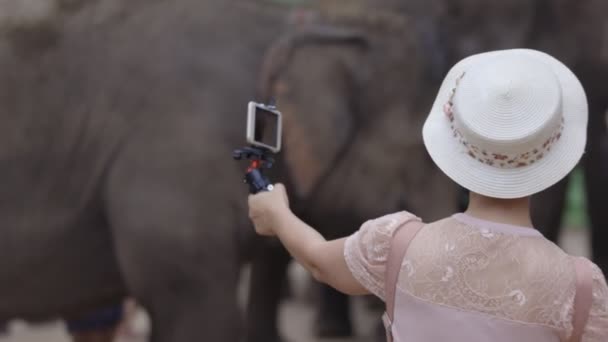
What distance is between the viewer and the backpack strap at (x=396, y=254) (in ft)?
6.06

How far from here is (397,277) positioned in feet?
6.08

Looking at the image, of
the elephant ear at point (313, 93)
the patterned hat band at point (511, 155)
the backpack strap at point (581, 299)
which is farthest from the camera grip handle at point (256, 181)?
the elephant ear at point (313, 93)

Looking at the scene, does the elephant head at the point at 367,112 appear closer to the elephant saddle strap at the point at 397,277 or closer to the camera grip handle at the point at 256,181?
the camera grip handle at the point at 256,181

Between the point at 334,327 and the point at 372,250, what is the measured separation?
3.97m

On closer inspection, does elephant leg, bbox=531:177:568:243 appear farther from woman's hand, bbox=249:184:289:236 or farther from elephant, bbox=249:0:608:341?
woman's hand, bbox=249:184:289:236

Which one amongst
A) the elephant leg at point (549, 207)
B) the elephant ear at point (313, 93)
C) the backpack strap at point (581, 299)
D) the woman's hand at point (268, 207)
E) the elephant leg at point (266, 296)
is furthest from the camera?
the elephant leg at point (266, 296)

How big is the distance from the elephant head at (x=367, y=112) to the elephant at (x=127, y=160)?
0.62ft

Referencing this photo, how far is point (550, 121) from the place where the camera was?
1782 millimetres

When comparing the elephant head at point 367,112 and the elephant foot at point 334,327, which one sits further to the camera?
the elephant foot at point 334,327

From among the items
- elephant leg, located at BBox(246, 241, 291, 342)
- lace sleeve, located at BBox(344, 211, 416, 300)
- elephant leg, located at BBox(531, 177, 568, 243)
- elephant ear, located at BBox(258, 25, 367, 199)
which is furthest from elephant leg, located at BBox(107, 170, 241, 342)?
lace sleeve, located at BBox(344, 211, 416, 300)

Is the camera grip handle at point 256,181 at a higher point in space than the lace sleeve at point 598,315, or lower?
higher

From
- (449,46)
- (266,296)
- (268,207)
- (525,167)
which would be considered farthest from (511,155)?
(266,296)

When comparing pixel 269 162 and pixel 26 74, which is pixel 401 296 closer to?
pixel 269 162

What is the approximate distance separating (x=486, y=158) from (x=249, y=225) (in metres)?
2.00
